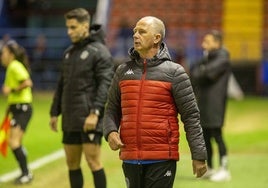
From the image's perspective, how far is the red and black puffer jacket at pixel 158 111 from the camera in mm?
5473

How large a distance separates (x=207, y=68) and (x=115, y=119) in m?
4.01

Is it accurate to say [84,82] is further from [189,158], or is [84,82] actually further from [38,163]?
[189,158]

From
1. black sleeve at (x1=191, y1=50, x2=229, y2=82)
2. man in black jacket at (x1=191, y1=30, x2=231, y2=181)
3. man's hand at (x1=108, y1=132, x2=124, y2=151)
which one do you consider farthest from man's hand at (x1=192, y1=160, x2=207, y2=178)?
black sleeve at (x1=191, y1=50, x2=229, y2=82)

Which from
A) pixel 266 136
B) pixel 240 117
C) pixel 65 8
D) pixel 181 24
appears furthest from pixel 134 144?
pixel 65 8

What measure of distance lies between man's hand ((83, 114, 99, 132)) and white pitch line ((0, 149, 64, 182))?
8.89 ft

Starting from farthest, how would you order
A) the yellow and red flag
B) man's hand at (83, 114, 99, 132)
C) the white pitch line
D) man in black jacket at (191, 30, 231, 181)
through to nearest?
the white pitch line → man in black jacket at (191, 30, 231, 181) → the yellow and red flag → man's hand at (83, 114, 99, 132)

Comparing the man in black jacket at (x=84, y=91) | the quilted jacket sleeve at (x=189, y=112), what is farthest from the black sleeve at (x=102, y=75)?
the quilted jacket sleeve at (x=189, y=112)

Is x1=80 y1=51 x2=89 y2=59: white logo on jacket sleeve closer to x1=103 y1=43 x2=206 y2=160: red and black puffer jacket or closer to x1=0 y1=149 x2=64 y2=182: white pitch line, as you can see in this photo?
x1=103 y1=43 x2=206 y2=160: red and black puffer jacket

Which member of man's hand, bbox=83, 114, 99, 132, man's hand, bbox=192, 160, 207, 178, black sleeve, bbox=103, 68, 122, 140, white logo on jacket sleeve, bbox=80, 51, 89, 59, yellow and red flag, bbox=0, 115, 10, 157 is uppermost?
white logo on jacket sleeve, bbox=80, 51, 89, 59

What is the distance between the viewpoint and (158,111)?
5.48 m

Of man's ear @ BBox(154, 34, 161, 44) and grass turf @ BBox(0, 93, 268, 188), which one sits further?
grass turf @ BBox(0, 93, 268, 188)

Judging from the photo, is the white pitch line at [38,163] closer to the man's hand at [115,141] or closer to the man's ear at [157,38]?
the man's hand at [115,141]

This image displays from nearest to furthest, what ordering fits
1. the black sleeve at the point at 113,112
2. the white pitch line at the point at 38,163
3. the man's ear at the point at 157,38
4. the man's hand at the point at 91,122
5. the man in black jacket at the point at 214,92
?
the man's ear at the point at 157,38 → the black sleeve at the point at 113,112 → the man's hand at the point at 91,122 → the man in black jacket at the point at 214,92 → the white pitch line at the point at 38,163

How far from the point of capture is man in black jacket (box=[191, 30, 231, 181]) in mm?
9586
